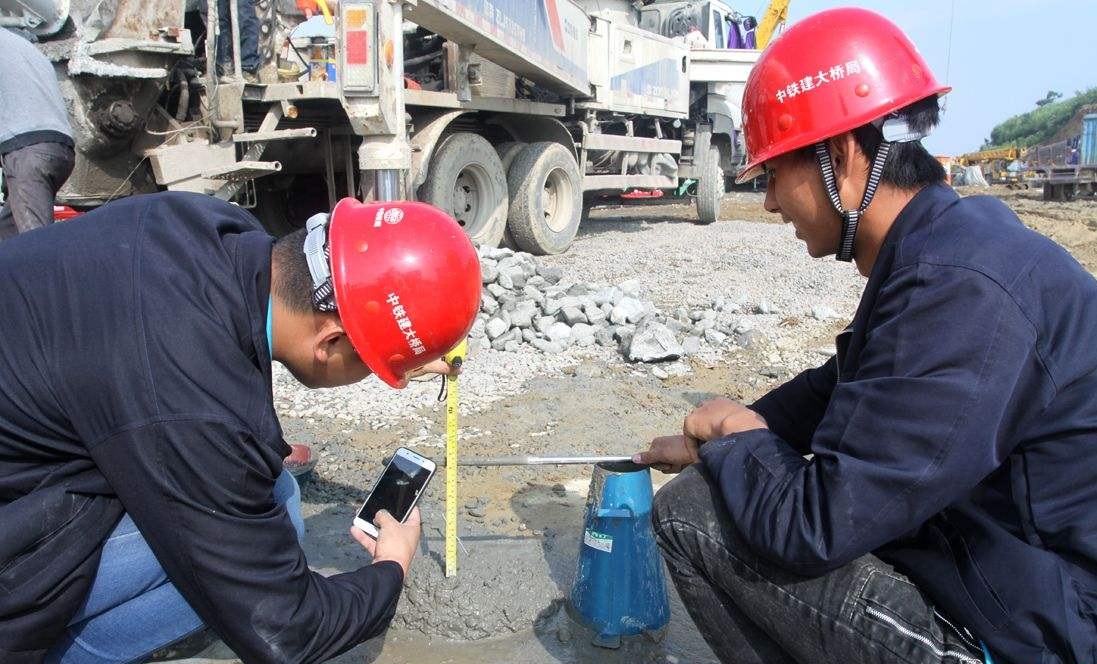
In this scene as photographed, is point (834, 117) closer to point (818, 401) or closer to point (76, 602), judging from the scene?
point (818, 401)

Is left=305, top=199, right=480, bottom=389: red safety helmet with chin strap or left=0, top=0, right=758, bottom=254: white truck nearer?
left=305, top=199, right=480, bottom=389: red safety helmet with chin strap

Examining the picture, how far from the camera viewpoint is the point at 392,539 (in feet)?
6.56

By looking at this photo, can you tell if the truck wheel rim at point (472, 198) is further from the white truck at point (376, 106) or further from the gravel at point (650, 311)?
the gravel at point (650, 311)

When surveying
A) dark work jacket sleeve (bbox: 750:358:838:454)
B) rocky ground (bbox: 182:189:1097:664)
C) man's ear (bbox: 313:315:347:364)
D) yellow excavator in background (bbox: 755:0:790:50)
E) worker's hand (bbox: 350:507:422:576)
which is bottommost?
rocky ground (bbox: 182:189:1097:664)

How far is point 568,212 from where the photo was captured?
375 inches

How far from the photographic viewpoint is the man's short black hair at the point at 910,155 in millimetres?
1707

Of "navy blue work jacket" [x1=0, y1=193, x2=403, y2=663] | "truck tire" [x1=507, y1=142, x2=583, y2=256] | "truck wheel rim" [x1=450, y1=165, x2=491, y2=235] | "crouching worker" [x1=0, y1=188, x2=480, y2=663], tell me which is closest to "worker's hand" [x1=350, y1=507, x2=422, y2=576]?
"crouching worker" [x1=0, y1=188, x2=480, y2=663]

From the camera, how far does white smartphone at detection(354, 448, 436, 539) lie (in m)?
2.20

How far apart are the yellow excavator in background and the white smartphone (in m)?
A: 17.6

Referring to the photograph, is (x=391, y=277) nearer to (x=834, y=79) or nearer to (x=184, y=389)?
(x=184, y=389)

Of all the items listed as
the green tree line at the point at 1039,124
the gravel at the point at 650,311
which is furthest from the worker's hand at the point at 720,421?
the green tree line at the point at 1039,124

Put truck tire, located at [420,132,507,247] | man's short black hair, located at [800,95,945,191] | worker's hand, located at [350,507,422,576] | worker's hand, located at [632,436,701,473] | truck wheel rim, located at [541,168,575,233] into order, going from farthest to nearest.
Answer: truck wheel rim, located at [541,168,575,233] → truck tire, located at [420,132,507,247] → worker's hand, located at [632,436,701,473] → worker's hand, located at [350,507,422,576] → man's short black hair, located at [800,95,945,191]

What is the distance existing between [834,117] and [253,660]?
1635 millimetres

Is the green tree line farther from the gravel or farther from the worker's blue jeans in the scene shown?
the worker's blue jeans
